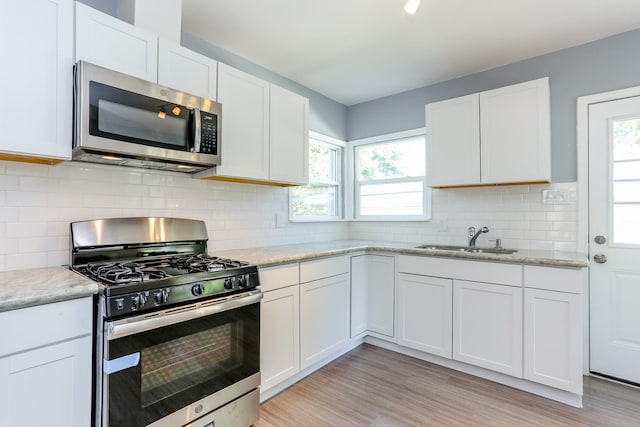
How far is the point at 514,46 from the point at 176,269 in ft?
9.55

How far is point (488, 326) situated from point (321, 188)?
2080 millimetres

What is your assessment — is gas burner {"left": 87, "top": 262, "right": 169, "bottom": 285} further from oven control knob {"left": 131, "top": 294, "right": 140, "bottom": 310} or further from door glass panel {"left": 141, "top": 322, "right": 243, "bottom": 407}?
door glass panel {"left": 141, "top": 322, "right": 243, "bottom": 407}

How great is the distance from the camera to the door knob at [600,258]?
7.99ft

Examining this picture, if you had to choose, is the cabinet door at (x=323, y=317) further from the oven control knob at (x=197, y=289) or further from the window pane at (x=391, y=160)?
the window pane at (x=391, y=160)

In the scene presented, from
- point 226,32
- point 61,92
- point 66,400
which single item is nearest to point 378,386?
point 66,400

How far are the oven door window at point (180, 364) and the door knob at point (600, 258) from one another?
2520 millimetres

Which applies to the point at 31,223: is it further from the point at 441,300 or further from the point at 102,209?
the point at 441,300

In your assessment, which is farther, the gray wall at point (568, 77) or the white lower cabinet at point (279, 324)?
the gray wall at point (568, 77)

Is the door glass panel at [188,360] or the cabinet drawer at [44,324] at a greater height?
the cabinet drawer at [44,324]

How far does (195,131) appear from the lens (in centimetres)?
187

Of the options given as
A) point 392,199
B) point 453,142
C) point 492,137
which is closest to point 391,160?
point 392,199

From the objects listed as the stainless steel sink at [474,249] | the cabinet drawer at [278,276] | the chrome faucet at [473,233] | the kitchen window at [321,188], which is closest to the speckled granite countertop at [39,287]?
the cabinet drawer at [278,276]

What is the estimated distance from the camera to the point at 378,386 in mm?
2322

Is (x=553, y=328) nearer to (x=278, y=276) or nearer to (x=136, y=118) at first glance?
(x=278, y=276)
